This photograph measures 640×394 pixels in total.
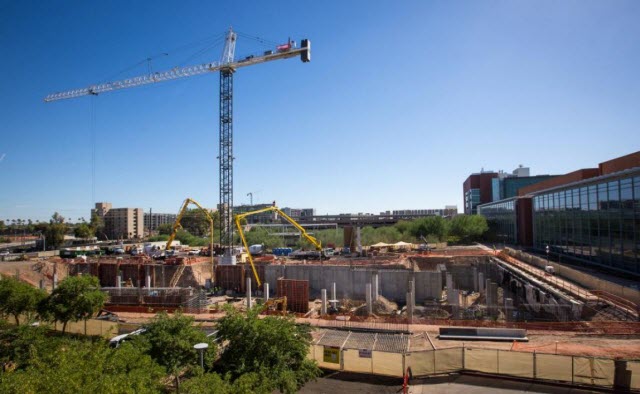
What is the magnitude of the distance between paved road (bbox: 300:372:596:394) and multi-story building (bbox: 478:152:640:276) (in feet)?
70.3

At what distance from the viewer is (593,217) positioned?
37531 mm

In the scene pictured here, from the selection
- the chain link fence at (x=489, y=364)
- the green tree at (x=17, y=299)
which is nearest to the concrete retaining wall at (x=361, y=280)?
the chain link fence at (x=489, y=364)

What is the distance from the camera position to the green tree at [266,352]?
12.9 m

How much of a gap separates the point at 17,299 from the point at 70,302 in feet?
15.7

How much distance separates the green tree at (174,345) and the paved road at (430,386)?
15.6 ft

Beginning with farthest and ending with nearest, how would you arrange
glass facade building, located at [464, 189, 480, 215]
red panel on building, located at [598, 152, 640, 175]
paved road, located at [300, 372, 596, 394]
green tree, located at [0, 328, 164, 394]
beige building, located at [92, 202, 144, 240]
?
beige building, located at [92, 202, 144, 240] < glass facade building, located at [464, 189, 480, 215] < red panel on building, located at [598, 152, 640, 175] < paved road, located at [300, 372, 596, 394] < green tree, located at [0, 328, 164, 394]

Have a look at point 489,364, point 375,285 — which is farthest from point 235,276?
point 489,364

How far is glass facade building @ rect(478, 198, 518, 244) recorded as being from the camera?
218 ft

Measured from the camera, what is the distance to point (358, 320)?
86.4 feet

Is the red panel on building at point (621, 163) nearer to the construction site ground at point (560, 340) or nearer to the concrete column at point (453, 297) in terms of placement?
the concrete column at point (453, 297)

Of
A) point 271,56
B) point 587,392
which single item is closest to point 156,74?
point 271,56

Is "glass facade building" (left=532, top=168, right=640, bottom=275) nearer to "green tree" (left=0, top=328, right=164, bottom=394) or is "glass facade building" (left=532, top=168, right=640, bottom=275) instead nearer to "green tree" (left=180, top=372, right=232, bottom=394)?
"green tree" (left=180, top=372, right=232, bottom=394)

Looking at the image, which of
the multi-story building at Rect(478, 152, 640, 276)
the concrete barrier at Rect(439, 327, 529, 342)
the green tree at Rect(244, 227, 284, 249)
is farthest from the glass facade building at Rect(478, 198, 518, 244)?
the concrete barrier at Rect(439, 327, 529, 342)

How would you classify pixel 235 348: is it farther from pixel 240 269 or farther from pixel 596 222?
pixel 596 222
